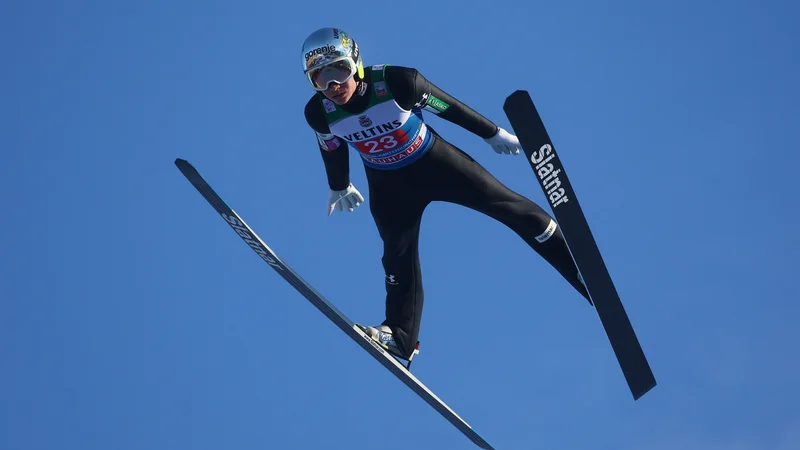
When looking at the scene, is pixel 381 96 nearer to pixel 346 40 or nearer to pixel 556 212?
pixel 346 40

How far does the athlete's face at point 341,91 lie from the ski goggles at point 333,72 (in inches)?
1.4

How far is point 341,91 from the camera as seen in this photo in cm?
938

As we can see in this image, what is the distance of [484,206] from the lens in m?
9.95

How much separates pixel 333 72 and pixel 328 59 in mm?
107

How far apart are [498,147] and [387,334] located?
71.5 inches

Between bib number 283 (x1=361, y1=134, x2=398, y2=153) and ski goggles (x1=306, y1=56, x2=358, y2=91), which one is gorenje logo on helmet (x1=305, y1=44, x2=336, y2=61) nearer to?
ski goggles (x1=306, y1=56, x2=358, y2=91)

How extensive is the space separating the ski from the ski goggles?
1186 mm

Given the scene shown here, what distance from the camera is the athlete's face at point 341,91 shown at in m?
9.35

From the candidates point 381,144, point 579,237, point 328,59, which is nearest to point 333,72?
point 328,59

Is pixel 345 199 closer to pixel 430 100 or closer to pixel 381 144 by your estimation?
pixel 381 144

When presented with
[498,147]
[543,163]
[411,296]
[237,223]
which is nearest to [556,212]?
[543,163]

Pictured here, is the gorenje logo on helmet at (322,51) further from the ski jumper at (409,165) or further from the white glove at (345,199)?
the white glove at (345,199)

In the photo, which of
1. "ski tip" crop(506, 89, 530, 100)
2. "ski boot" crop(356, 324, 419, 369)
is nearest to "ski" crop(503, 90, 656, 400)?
"ski tip" crop(506, 89, 530, 100)

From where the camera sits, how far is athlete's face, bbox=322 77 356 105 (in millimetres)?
9352
